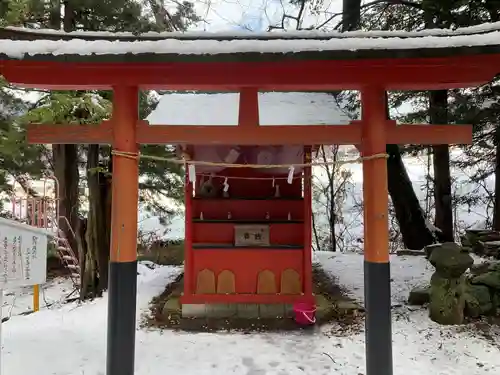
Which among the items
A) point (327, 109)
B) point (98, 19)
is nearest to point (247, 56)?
point (327, 109)

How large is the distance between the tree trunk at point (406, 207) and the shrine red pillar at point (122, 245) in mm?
6688

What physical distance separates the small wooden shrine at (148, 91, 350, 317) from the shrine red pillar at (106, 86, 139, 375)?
2219 mm

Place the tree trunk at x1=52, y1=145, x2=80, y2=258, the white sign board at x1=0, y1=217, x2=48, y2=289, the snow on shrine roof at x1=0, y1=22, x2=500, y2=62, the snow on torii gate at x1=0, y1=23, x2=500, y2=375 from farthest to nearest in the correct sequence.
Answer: the tree trunk at x1=52, y1=145, x2=80, y2=258 → the snow on torii gate at x1=0, y1=23, x2=500, y2=375 → the white sign board at x1=0, y1=217, x2=48, y2=289 → the snow on shrine roof at x1=0, y1=22, x2=500, y2=62

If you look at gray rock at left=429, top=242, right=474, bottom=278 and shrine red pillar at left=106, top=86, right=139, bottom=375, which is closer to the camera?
shrine red pillar at left=106, top=86, right=139, bottom=375

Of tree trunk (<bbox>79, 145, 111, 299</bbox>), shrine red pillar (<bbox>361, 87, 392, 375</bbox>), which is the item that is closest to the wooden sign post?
shrine red pillar (<bbox>361, 87, 392, 375</bbox>)

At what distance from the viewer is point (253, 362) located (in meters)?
4.45

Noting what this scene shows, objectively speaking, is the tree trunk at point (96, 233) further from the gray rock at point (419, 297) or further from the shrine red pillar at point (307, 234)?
the gray rock at point (419, 297)

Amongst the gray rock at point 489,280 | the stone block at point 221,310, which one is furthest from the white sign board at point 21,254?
the gray rock at point 489,280

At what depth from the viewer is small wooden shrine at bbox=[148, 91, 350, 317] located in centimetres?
603

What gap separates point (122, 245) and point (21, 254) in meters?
0.76

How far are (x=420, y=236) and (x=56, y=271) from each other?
9908 millimetres

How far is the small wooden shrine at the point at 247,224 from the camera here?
6.03 metres

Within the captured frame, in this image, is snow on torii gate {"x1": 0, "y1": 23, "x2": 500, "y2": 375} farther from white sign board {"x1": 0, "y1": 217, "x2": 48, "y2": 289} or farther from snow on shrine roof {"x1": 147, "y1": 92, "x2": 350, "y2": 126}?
snow on shrine roof {"x1": 147, "y1": 92, "x2": 350, "y2": 126}

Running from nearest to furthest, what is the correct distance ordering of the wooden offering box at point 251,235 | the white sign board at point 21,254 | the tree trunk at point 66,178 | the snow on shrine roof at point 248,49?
the snow on shrine roof at point 248,49
the white sign board at point 21,254
the wooden offering box at point 251,235
the tree trunk at point 66,178
